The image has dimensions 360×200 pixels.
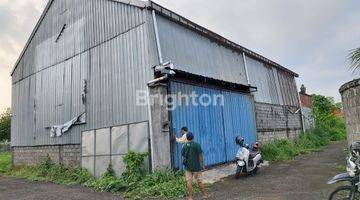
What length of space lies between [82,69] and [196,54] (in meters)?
4.90

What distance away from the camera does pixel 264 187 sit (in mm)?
9586

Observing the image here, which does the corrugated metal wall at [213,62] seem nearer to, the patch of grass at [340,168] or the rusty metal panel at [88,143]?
the rusty metal panel at [88,143]

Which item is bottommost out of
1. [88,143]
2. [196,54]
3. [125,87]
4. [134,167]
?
[134,167]

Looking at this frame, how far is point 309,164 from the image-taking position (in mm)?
13516

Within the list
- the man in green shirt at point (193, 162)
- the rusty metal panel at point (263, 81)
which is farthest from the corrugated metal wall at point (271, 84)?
the man in green shirt at point (193, 162)

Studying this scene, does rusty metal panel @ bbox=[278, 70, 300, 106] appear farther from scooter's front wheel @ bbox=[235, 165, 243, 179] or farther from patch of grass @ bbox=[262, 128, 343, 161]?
scooter's front wheel @ bbox=[235, 165, 243, 179]

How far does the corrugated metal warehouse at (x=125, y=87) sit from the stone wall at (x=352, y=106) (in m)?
4.71

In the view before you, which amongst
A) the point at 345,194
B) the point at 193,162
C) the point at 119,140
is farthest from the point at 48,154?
the point at 345,194

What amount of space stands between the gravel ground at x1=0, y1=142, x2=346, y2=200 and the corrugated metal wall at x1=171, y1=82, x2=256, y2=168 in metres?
1.51

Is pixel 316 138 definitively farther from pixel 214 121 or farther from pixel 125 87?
pixel 125 87

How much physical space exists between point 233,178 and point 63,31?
1053 centimetres

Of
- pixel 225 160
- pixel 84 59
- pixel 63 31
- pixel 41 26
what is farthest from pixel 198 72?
pixel 41 26

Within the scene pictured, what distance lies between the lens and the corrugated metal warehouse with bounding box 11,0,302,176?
11.5m

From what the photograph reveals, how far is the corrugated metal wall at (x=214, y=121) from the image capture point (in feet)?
37.8
